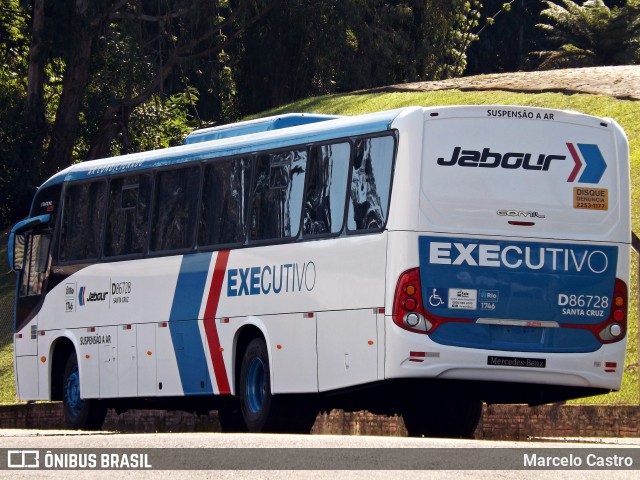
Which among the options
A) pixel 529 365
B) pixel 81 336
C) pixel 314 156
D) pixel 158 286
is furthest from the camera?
pixel 81 336

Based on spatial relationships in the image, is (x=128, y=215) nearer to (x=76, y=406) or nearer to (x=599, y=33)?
(x=76, y=406)

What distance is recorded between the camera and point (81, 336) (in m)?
20.2

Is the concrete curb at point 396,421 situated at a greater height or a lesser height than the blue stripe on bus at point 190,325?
lesser

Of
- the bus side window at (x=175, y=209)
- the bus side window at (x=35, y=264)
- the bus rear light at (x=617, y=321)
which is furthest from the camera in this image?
the bus side window at (x=35, y=264)

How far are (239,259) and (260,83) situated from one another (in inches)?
1314

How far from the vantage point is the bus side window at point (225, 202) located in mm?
17062

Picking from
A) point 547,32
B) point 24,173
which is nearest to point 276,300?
point 24,173

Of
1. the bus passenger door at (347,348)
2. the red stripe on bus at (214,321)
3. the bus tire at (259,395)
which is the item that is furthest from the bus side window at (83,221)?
the bus passenger door at (347,348)

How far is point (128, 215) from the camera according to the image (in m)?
19.3

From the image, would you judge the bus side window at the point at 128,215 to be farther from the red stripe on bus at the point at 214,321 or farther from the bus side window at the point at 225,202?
the red stripe on bus at the point at 214,321

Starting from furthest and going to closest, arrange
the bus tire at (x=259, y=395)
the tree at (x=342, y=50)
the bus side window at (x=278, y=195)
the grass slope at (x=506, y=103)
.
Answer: the tree at (x=342, y=50) → the grass slope at (x=506, y=103) → the bus tire at (x=259, y=395) → the bus side window at (x=278, y=195)

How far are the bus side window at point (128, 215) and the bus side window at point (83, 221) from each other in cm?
27

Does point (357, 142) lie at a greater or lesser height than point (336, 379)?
greater

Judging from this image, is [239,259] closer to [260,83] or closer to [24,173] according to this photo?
[24,173]
